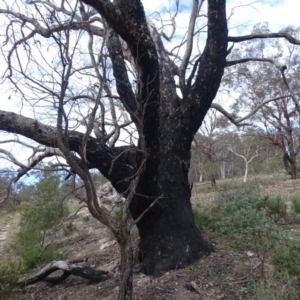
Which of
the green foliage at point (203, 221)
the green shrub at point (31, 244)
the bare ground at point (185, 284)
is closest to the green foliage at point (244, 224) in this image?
the green foliage at point (203, 221)

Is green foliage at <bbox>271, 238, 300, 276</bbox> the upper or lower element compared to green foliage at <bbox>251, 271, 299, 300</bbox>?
upper

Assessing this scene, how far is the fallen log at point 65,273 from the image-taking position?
4.80 m

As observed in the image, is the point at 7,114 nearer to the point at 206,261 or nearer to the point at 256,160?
the point at 206,261

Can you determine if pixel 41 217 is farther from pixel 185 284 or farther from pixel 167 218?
pixel 185 284

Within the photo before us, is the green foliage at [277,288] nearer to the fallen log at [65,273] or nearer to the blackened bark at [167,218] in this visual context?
the blackened bark at [167,218]

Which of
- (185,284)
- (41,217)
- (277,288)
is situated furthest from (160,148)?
(41,217)

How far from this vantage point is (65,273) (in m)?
5.04

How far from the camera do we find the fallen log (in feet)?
15.8

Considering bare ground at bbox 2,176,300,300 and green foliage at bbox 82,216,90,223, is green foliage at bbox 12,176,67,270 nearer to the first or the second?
green foliage at bbox 82,216,90,223

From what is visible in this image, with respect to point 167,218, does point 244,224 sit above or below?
below

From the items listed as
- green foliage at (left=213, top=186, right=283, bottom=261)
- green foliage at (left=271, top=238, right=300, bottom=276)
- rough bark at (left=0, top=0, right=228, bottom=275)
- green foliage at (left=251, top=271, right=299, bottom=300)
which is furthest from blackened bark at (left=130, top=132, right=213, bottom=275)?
green foliage at (left=251, top=271, right=299, bottom=300)

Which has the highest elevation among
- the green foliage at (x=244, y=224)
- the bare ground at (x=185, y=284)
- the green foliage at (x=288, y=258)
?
the green foliage at (x=244, y=224)

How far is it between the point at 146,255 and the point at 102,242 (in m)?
2.71

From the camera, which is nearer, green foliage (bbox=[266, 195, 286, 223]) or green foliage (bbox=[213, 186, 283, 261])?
green foliage (bbox=[213, 186, 283, 261])
